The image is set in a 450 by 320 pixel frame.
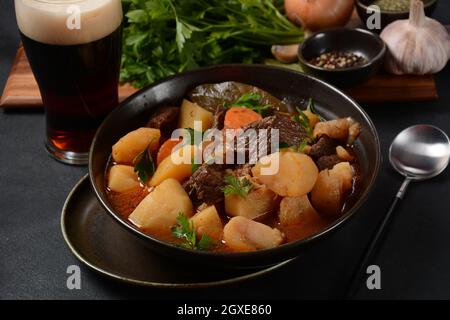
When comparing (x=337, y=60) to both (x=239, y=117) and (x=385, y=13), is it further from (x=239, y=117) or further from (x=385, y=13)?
(x=239, y=117)

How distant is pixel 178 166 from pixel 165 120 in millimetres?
309

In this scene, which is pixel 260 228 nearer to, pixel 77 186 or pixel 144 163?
pixel 144 163

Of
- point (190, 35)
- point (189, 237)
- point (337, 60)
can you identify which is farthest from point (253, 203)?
point (337, 60)

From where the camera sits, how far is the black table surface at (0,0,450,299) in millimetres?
2346

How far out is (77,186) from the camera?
267cm

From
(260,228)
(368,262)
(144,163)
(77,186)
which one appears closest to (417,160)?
(368,262)


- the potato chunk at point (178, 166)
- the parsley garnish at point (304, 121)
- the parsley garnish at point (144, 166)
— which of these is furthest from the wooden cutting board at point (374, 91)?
the potato chunk at point (178, 166)

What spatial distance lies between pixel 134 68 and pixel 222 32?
468 mm

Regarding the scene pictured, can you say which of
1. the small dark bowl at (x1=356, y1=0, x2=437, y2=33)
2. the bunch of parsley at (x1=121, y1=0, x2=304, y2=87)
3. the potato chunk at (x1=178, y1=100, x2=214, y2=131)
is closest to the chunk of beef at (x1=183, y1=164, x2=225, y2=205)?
the potato chunk at (x1=178, y1=100, x2=214, y2=131)

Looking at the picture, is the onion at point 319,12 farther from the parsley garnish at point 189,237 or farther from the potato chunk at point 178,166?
the parsley garnish at point 189,237

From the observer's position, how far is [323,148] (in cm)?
254

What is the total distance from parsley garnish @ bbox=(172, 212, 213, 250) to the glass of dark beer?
0.88m

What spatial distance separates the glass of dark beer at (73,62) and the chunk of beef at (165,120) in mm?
334

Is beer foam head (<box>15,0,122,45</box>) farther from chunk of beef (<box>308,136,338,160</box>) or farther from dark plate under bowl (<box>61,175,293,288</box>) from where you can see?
chunk of beef (<box>308,136,338,160</box>)
